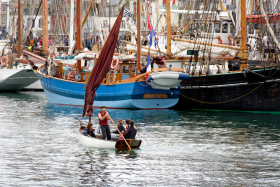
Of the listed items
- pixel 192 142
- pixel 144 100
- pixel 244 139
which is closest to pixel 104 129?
pixel 192 142

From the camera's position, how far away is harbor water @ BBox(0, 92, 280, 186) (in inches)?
663

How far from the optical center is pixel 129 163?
1906 centimetres

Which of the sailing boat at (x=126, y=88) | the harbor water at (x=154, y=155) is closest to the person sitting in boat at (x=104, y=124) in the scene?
the harbor water at (x=154, y=155)

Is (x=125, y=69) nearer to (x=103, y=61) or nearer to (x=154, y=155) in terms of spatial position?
(x=103, y=61)

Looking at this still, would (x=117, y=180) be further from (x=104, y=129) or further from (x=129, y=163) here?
(x=104, y=129)

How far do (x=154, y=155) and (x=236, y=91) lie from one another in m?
16.6

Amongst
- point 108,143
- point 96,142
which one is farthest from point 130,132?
point 96,142

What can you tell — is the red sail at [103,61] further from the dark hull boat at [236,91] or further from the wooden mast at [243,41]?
the wooden mast at [243,41]

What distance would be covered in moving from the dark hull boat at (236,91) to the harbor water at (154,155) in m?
2.51

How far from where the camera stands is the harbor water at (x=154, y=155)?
55.2 feet

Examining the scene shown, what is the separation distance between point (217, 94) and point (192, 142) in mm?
13613

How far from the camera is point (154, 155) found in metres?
20.6

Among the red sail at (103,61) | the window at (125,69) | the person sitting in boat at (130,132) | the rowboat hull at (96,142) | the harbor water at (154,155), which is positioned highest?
the red sail at (103,61)

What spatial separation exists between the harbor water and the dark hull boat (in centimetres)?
251
